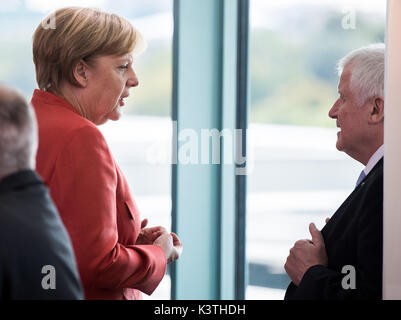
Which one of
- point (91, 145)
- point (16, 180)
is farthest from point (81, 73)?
point (16, 180)

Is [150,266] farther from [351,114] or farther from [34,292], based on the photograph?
[351,114]

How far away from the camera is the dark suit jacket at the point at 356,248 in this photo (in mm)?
1774

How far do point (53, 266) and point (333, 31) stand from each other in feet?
5.53

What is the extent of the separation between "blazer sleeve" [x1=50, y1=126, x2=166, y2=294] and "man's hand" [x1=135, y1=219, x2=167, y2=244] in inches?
10.1

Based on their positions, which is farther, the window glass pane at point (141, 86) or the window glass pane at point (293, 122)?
the window glass pane at point (293, 122)

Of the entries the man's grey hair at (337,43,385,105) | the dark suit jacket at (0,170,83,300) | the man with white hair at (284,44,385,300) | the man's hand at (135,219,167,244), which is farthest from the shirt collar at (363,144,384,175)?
the dark suit jacket at (0,170,83,300)

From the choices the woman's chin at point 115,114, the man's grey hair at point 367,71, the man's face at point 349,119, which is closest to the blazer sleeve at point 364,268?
the man's face at point 349,119

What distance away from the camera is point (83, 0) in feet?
6.03

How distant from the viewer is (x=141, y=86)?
2.02 metres

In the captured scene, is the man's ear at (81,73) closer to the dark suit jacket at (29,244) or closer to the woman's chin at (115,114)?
the woman's chin at (115,114)

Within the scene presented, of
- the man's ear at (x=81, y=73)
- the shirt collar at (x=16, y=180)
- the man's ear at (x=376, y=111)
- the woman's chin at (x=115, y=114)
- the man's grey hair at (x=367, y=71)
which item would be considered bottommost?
the shirt collar at (x=16, y=180)

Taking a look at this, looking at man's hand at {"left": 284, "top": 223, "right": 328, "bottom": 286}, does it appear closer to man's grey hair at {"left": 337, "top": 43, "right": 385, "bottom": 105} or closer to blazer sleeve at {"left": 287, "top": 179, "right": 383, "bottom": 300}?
blazer sleeve at {"left": 287, "top": 179, "right": 383, "bottom": 300}

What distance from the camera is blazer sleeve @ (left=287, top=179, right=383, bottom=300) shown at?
5.80 ft

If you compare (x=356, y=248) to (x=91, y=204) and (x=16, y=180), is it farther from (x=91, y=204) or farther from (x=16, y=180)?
(x=16, y=180)
